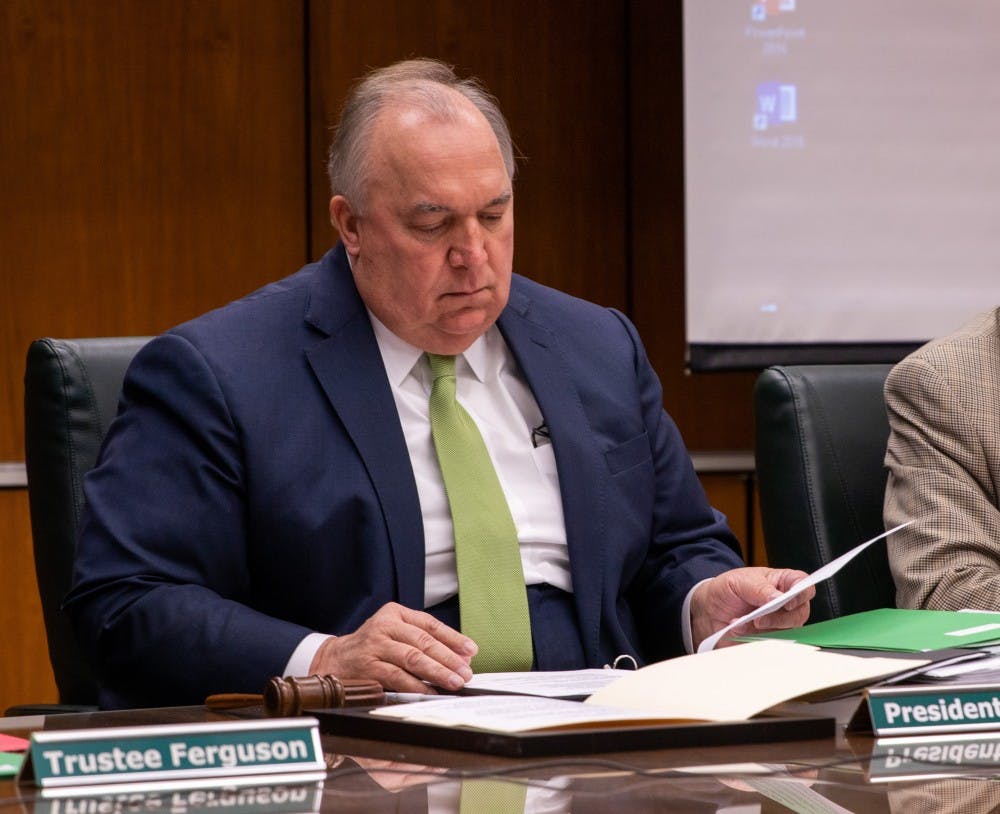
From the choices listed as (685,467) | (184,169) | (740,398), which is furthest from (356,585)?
(740,398)

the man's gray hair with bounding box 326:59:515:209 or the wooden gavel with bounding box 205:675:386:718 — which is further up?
the man's gray hair with bounding box 326:59:515:209

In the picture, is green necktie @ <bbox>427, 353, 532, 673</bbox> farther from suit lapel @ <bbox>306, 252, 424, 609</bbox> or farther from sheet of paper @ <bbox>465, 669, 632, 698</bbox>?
sheet of paper @ <bbox>465, 669, 632, 698</bbox>

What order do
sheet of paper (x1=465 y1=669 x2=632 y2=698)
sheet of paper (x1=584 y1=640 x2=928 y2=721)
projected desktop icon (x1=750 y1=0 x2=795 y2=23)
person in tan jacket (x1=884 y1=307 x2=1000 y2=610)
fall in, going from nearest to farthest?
sheet of paper (x1=584 y1=640 x2=928 y2=721) → sheet of paper (x1=465 y1=669 x2=632 y2=698) → person in tan jacket (x1=884 y1=307 x2=1000 y2=610) → projected desktop icon (x1=750 y1=0 x2=795 y2=23)

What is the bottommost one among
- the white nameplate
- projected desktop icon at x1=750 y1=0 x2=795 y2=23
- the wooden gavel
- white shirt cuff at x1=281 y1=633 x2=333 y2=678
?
white shirt cuff at x1=281 y1=633 x2=333 y2=678

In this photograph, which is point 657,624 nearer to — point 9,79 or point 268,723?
point 268,723

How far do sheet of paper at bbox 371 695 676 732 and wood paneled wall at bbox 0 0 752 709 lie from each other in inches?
115

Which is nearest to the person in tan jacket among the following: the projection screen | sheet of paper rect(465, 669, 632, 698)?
sheet of paper rect(465, 669, 632, 698)

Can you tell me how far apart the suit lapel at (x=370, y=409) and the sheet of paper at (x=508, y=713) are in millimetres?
621

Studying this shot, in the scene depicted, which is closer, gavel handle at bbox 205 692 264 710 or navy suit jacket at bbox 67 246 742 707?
gavel handle at bbox 205 692 264 710

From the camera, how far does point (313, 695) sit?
54.8 inches

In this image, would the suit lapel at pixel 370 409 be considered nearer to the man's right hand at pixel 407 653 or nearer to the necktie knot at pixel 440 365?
the necktie knot at pixel 440 365

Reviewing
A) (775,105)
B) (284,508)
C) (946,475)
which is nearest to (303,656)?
(284,508)

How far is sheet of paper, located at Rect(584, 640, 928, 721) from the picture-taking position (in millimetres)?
1319

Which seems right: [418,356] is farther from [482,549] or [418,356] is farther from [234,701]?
[234,701]
